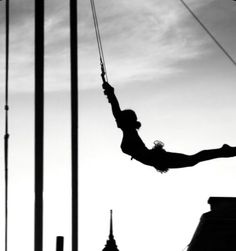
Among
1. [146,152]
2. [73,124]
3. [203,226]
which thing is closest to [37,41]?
[73,124]

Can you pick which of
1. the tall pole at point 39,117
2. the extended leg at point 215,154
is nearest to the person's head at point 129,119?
the extended leg at point 215,154

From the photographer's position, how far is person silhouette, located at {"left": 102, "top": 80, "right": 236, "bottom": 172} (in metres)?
7.11

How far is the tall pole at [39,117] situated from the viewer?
8.84 m

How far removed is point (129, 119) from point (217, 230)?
23.4ft

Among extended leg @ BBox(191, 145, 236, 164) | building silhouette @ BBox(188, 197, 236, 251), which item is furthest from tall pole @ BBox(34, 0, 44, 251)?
building silhouette @ BBox(188, 197, 236, 251)

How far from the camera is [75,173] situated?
9.95 m

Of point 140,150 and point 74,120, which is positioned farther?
point 74,120

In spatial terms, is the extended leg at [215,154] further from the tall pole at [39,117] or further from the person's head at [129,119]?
the tall pole at [39,117]

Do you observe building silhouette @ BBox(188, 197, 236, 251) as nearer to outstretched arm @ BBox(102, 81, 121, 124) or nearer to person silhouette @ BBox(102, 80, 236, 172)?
person silhouette @ BBox(102, 80, 236, 172)

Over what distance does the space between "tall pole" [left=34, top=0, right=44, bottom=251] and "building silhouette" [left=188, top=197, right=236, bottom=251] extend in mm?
5399

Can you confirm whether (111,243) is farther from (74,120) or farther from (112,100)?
(112,100)

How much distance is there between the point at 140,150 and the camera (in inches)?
284

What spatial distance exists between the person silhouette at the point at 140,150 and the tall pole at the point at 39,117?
6.47 feet

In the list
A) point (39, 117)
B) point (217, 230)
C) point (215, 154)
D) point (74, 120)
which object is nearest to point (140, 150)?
point (215, 154)
